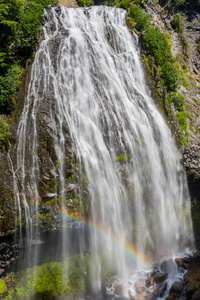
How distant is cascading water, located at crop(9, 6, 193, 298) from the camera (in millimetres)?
9008

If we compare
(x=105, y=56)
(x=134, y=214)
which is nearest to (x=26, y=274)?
(x=134, y=214)

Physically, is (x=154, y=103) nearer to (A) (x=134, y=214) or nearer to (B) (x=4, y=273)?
(A) (x=134, y=214)

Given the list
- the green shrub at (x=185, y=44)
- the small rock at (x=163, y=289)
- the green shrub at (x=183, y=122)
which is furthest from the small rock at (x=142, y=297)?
the green shrub at (x=185, y=44)

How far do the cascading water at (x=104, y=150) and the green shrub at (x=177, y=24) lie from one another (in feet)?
31.3

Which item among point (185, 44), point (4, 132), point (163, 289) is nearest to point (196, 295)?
point (163, 289)

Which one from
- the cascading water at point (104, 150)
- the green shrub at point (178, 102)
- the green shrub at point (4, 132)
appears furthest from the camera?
the green shrub at point (178, 102)

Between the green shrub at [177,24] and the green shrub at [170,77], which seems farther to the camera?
the green shrub at [177,24]

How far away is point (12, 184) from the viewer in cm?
838

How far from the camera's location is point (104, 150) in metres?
9.90

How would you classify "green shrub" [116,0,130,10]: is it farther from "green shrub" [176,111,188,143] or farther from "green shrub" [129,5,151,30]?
"green shrub" [176,111,188,143]

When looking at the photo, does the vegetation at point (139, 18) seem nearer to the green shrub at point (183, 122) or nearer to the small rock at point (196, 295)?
the green shrub at point (183, 122)

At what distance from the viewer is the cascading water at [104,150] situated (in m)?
9.01

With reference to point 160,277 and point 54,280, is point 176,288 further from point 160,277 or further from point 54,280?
point 54,280

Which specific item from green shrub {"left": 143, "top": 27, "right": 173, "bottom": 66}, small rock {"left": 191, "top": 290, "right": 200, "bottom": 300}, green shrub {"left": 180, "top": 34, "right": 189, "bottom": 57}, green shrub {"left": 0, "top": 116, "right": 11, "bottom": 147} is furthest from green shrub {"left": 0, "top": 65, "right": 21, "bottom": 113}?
green shrub {"left": 180, "top": 34, "right": 189, "bottom": 57}
